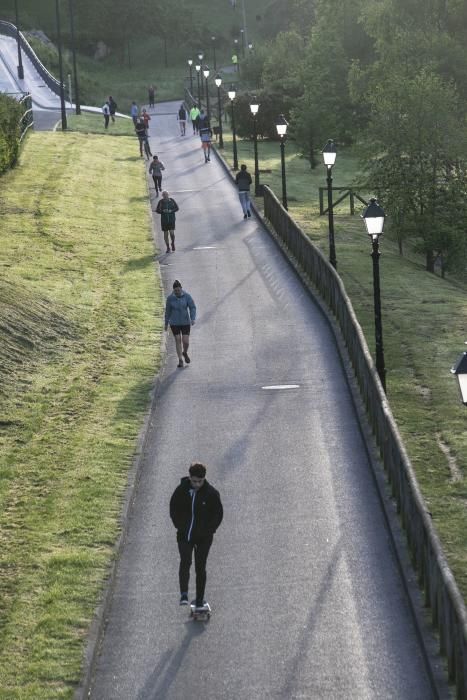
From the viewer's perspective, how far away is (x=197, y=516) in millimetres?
13922

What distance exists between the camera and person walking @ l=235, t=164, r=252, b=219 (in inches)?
1735

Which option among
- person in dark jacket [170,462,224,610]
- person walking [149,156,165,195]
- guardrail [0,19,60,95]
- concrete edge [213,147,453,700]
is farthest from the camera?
guardrail [0,19,60,95]

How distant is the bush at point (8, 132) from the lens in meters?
53.2

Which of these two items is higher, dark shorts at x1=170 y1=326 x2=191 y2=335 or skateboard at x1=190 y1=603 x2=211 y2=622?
dark shorts at x1=170 y1=326 x2=191 y2=335

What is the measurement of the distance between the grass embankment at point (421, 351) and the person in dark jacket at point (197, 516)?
3311 millimetres

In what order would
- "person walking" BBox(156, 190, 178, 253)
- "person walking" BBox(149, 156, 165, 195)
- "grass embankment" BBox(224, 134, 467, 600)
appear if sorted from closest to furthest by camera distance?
"grass embankment" BBox(224, 134, 467, 600) < "person walking" BBox(156, 190, 178, 253) < "person walking" BBox(149, 156, 165, 195)

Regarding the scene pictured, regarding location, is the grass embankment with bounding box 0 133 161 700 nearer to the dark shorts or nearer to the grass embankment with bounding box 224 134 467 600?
the dark shorts

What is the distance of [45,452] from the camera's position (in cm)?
2111

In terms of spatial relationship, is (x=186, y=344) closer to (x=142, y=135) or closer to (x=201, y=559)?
(x=201, y=559)

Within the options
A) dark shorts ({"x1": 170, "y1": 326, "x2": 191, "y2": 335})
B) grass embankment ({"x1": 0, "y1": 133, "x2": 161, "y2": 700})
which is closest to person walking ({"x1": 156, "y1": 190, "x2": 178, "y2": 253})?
grass embankment ({"x1": 0, "y1": 133, "x2": 161, "y2": 700})

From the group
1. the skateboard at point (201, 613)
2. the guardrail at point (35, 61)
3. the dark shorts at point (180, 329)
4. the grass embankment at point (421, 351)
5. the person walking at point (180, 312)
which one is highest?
the guardrail at point (35, 61)

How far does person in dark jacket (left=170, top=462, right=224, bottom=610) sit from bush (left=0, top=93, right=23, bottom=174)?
40.6m

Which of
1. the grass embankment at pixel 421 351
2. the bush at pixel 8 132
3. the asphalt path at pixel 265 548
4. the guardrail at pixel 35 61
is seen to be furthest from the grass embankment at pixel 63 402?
the guardrail at pixel 35 61

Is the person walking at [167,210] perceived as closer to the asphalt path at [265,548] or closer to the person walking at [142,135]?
the asphalt path at [265,548]
